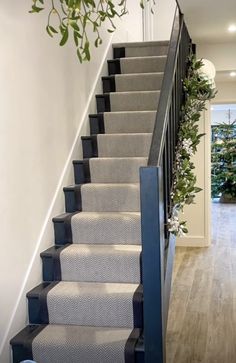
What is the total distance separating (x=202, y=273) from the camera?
471 cm

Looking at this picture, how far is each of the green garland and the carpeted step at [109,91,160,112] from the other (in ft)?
1.06

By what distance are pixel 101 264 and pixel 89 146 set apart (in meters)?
1.21

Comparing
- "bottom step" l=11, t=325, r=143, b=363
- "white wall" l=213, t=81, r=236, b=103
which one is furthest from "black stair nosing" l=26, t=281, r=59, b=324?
"white wall" l=213, t=81, r=236, b=103

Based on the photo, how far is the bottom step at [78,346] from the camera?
204cm

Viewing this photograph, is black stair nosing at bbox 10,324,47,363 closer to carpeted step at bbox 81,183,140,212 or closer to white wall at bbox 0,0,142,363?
white wall at bbox 0,0,142,363

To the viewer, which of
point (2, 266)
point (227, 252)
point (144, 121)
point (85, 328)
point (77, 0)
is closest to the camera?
point (77, 0)

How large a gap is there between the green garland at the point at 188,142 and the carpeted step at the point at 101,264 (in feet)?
1.04

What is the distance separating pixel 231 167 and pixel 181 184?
24.9 feet

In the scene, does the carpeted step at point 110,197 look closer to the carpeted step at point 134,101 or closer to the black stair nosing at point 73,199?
the black stair nosing at point 73,199

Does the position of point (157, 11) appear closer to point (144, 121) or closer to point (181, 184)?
point (144, 121)

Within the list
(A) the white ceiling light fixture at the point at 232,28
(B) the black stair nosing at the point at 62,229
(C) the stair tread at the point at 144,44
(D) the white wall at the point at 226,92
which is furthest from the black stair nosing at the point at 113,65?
(D) the white wall at the point at 226,92

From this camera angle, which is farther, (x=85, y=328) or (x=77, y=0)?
(x=85, y=328)

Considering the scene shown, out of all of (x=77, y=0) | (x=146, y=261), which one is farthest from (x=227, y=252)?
(x=77, y=0)

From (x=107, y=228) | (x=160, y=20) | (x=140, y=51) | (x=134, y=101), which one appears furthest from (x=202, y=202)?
(x=107, y=228)
